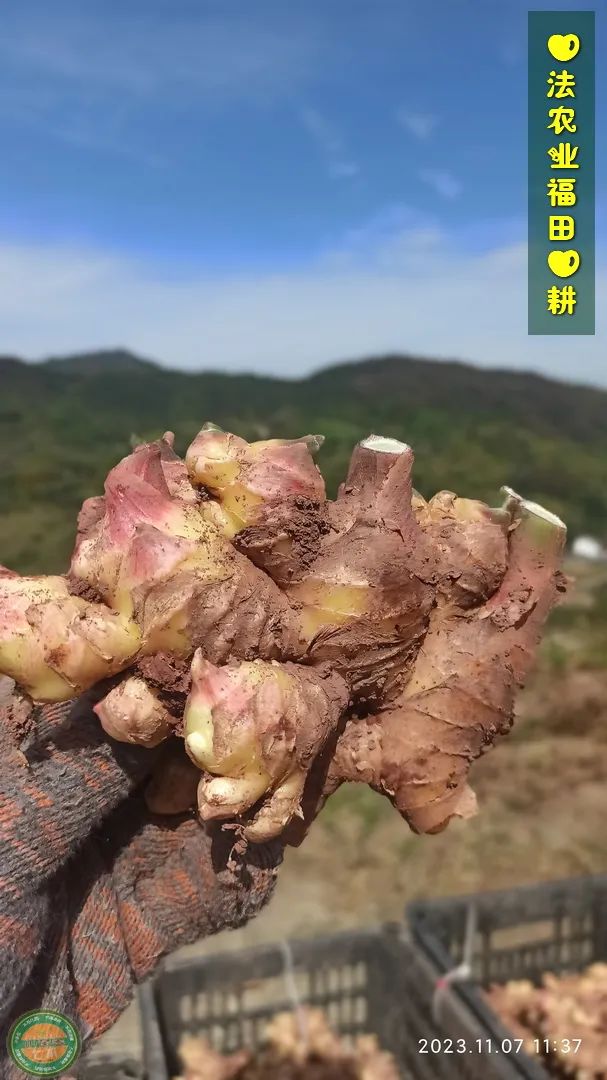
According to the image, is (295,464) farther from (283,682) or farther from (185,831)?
(185,831)

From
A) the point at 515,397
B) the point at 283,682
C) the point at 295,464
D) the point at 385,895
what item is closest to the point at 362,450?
the point at 295,464

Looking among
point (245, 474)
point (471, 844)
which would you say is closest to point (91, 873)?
point (245, 474)

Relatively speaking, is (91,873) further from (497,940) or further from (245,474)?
(497,940)

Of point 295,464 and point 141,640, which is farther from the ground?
point 295,464

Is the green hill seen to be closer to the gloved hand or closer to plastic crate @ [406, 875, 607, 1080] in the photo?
plastic crate @ [406, 875, 607, 1080]

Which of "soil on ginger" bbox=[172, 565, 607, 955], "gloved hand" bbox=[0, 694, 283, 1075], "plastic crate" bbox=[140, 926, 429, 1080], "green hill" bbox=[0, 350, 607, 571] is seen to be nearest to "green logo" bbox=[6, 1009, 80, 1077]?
"gloved hand" bbox=[0, 694, 283, 1075]
